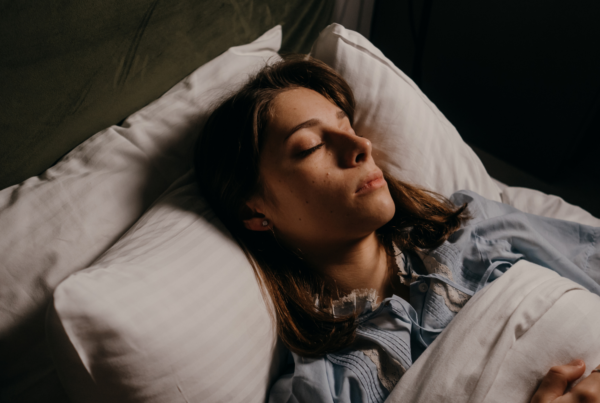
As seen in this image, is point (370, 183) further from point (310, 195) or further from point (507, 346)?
point (507, 346)

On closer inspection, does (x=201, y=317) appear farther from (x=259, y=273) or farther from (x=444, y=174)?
(x=444, y=174)

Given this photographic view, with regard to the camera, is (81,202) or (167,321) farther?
(81,202)

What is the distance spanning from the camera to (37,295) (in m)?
0.65

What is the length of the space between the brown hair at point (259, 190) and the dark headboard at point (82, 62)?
208 mm

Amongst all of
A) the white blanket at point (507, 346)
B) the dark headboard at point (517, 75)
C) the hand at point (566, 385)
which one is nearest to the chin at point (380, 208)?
the white blanket at point (507, 346)

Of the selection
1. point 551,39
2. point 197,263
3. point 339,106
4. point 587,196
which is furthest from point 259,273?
point 587,196

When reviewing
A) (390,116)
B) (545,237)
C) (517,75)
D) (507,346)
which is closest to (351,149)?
(390,116)

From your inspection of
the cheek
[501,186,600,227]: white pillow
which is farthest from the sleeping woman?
[501,186,600,227]: white pillow

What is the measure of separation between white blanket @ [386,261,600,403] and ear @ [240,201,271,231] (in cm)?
42

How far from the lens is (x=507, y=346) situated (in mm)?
680

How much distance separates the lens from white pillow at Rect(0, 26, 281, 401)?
65cm

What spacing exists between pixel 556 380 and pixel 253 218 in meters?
0.62

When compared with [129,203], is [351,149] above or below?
above

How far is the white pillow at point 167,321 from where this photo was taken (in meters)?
0.56
